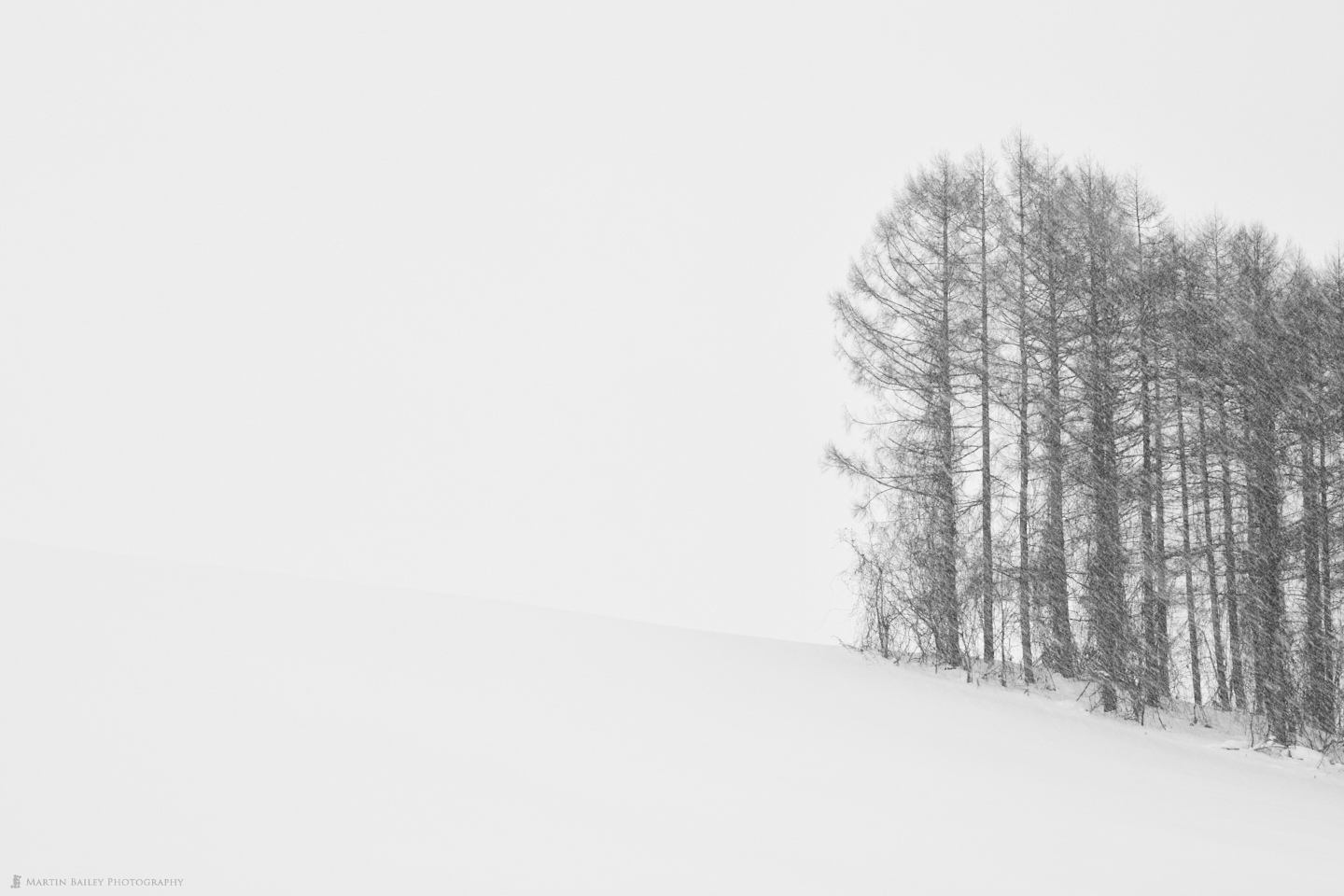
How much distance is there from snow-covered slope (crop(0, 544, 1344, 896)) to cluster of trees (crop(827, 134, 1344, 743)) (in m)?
3.55

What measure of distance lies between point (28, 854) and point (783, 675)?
6789 millimetres

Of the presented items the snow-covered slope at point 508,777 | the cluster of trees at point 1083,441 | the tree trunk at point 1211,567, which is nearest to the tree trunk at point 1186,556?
the cluster of trees at point 1083,441

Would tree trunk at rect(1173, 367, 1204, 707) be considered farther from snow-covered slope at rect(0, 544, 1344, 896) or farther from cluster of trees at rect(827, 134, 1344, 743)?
snow-covered slope at rect(0, 544, 1344, 896)

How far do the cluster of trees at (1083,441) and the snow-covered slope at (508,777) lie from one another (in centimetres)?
355

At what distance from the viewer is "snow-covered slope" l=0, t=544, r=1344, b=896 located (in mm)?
3072

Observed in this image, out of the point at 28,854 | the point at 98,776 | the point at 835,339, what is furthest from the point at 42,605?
the point at 835,339

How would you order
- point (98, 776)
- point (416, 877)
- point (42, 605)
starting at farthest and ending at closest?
point (42, 605), point (98, 776), point (416, 877)

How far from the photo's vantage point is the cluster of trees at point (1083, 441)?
1143 centimetres

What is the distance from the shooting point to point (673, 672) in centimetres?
750

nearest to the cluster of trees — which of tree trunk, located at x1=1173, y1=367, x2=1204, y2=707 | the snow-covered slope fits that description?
tree trunk, located at x1=1173, y1=367, x2=1204, y2=707

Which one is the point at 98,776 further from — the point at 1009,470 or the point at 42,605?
the point at 1009,470

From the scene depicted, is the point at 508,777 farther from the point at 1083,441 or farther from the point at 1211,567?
the point at 1211,567

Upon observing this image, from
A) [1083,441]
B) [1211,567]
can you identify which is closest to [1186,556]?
[1211,567]

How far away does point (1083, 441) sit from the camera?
12.0 meters
